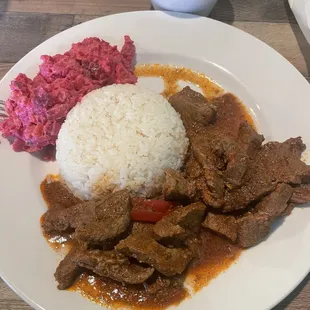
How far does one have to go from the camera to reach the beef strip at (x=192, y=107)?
3.27 metres

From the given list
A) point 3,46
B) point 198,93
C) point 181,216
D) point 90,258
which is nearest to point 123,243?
point 90,258

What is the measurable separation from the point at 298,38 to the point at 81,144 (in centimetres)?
236

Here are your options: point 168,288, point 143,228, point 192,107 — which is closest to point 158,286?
point 168,288

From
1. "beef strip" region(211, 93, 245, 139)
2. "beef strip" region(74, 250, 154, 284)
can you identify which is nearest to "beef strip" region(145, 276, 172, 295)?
"beef strip" region(74, 250, 154, 284)

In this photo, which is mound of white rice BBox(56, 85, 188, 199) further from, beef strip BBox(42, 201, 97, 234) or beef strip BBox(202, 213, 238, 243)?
beef strip BBox(202, 213, 238, 243)

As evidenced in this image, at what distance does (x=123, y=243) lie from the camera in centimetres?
249

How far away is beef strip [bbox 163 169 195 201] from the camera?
2725 millimetres

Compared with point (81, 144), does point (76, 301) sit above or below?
below

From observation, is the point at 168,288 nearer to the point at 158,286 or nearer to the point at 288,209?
the point at 158,286

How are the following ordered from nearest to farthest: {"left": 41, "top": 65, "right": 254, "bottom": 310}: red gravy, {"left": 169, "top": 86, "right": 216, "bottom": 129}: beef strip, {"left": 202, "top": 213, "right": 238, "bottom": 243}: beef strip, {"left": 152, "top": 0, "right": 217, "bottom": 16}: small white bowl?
{"left": 41, "top": 65, "right": 254, "bottom": 310}: red gravy → {"left": 202, "top": 213, "right": 238, "bottom": 243}: beef strip → {"left": 169, "top": 86, "right": 216, "bottom": 129}: beef strip → {"left": 152, "top": 0, "right": 217, "bottom": 16}: small white bowl

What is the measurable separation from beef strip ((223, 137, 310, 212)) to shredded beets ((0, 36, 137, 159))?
1338mm

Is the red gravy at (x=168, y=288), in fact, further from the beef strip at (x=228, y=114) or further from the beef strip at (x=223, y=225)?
the beef strip at (x=228, y=114)

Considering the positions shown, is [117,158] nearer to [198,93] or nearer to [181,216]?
[181,216]

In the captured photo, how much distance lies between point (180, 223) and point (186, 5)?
6.67 feet
